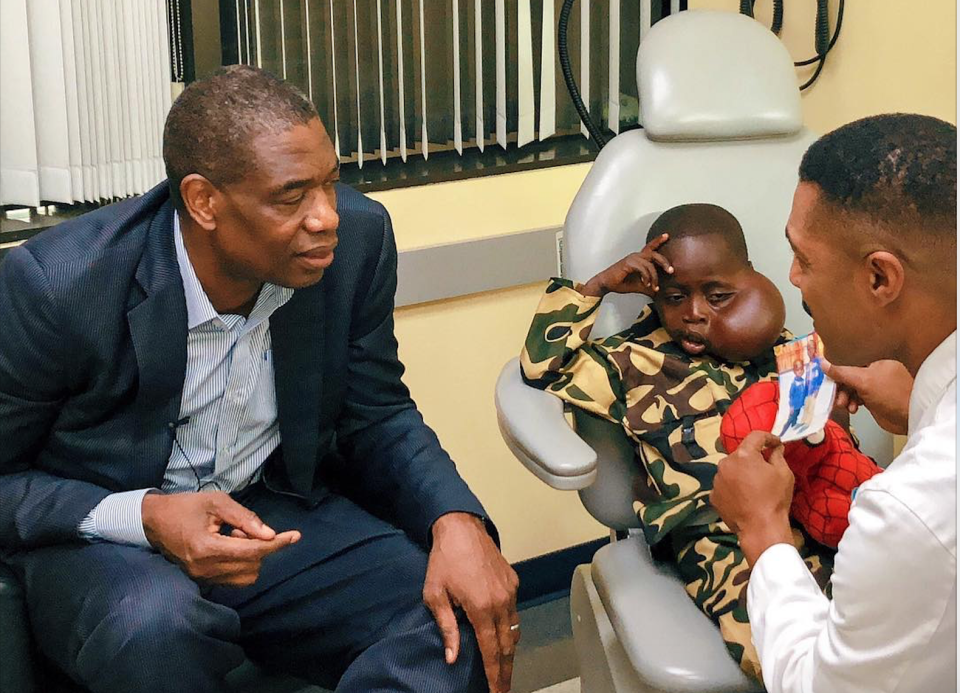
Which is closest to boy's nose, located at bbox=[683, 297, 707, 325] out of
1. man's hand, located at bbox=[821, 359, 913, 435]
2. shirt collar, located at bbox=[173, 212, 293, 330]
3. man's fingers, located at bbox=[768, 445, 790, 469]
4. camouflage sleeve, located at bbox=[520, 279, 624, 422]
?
camouflage sleeve, located at bbox=[520, 279, 624, 422]

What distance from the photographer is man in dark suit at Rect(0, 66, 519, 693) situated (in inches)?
55.9

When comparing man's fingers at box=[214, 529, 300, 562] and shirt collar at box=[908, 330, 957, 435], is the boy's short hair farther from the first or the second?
man's fingers at box=[214, 529, 300, 562]

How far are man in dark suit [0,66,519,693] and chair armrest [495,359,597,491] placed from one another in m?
0.11

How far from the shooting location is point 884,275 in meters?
1.12

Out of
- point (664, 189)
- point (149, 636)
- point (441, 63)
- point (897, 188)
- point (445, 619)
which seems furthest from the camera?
point (441, 63)

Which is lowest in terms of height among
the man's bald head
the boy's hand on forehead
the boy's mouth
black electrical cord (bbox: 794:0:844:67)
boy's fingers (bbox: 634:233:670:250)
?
the boy's mouth

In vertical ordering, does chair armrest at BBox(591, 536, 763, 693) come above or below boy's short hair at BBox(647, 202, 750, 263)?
below

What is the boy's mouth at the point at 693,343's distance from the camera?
1.76 metres

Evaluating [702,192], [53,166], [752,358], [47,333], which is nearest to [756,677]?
[752,358]

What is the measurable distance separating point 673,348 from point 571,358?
168 millimetres

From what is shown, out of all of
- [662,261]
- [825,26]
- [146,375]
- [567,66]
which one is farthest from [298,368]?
[825,26]

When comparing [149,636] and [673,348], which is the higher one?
[673,348]

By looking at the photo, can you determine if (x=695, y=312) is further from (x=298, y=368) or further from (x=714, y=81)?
(x=298, y=368)

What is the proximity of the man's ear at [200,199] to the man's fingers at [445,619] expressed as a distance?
538mm
